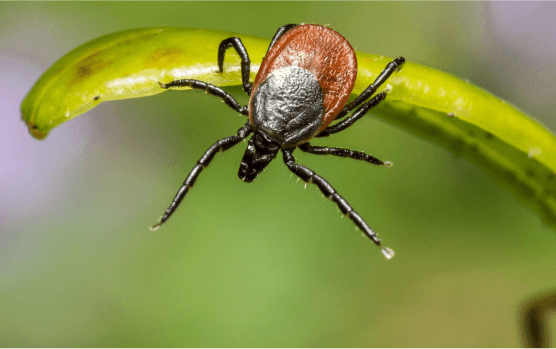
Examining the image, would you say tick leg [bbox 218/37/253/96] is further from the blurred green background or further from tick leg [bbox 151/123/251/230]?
the blurred green background

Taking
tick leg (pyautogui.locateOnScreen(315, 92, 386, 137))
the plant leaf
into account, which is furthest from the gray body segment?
the plant leaf

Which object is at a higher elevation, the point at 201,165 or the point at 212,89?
the point at 212,89

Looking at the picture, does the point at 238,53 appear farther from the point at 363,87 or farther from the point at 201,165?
the point at 201,165

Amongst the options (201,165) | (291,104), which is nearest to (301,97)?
(291,104)

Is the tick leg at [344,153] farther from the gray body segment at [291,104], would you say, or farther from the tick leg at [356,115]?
the gray body segment at [291,104]

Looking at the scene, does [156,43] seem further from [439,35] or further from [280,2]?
[439,35]

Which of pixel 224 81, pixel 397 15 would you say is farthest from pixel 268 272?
pixel 397 15
